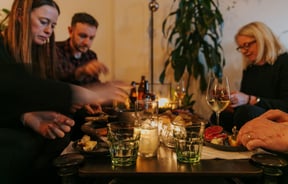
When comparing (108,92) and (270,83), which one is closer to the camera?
(108,92)

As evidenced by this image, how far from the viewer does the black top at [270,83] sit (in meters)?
1.89

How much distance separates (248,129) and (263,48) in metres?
1.35

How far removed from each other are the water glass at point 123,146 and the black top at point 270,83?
1.31m

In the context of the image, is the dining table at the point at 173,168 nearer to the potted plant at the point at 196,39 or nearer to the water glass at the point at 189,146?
the water glass at the point at 189,146

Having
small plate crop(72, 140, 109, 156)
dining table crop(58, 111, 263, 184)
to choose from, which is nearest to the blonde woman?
dining table crop(58, 111, 263, 184)

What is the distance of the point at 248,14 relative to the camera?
114 inches

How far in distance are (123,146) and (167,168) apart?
14 cm

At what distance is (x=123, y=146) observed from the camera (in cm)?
82

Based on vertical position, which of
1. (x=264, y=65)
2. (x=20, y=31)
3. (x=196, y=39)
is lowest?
(x=264, y=65)

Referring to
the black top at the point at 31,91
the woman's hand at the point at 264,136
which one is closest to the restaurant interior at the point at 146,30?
the woman's hand at the point at 264,136

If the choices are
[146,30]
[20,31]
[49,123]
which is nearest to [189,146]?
[49,123]

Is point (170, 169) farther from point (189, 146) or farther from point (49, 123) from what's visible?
point (49, 123)

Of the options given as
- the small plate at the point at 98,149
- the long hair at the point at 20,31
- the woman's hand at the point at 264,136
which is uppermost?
the long hair at the point at 20,31

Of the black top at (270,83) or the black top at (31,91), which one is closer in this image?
the black top at (31,91)
